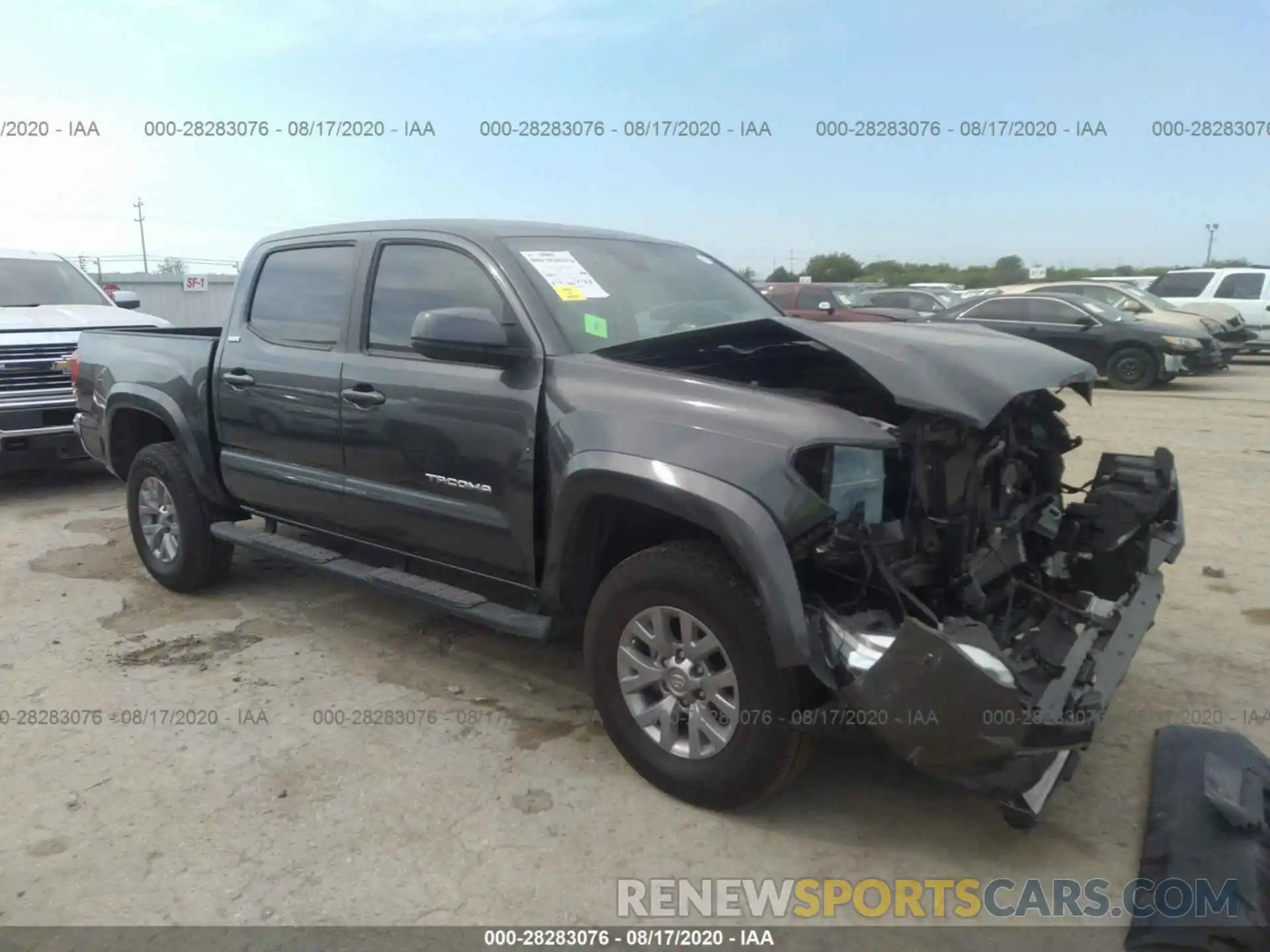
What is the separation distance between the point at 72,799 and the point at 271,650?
1270mm

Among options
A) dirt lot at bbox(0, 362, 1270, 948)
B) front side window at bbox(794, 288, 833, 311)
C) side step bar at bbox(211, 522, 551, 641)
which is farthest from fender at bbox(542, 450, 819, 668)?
front side window at bbox(794, 288, 833, 311)

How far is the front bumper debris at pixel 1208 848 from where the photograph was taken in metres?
2.37

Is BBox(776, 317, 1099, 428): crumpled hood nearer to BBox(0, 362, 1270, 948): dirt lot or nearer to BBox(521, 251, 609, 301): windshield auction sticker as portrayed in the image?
BBox(521, 251, 609, 301): windshield auction sticker

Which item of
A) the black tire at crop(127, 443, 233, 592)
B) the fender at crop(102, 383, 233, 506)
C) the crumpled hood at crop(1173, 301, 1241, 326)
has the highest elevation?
the crumpled hood at crop(1173, 301, 1241, 326)

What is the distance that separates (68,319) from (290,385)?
4.84 m

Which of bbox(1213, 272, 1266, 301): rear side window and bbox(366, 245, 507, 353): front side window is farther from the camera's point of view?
bbox(1213, 272, 1266, 301): rear side window

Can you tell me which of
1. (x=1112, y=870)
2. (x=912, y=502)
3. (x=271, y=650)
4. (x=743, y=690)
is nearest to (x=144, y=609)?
(x=271, y=650)

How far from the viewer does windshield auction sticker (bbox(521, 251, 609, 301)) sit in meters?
3.70

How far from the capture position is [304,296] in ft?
14.7

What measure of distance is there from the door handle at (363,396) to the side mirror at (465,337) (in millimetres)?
559

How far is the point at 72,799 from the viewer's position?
322 cm

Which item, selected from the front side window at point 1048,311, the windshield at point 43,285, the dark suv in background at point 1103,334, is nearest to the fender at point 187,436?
the windshield at point 43,285

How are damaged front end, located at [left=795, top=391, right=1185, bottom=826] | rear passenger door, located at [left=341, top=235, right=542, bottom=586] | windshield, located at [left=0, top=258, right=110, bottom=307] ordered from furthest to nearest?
windshield, located at [left=0, top=258, right=110, bottom=307], rear passenger door, located at [left=341, top=235, right=542, bottom=586], damaged front end, located at [left=795, top=391, right=1185, bottom=826]

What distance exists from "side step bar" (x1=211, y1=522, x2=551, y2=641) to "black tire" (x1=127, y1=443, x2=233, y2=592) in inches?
5.3
